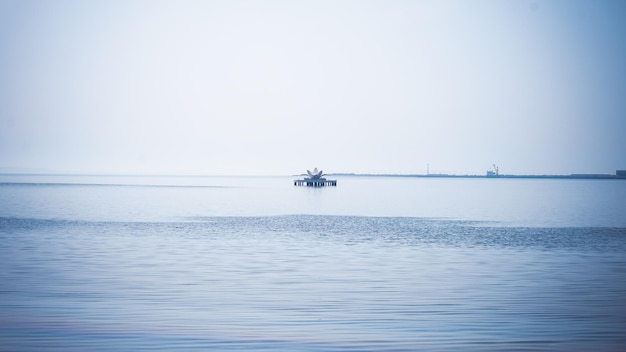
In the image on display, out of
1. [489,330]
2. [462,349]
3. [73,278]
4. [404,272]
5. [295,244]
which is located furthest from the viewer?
[295,244]

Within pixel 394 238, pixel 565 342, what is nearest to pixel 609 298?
pixel 565 342

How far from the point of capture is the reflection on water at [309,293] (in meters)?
12.7

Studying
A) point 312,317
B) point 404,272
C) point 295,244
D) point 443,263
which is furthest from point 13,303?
point 295,244

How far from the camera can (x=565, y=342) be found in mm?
12648

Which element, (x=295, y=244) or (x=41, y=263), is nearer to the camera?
(x=41, y=263)

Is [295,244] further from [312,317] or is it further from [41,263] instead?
[312,317]

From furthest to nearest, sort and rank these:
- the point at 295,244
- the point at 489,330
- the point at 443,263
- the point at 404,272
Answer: the point at 295,244 → the point at 443,263 → the point at 404,272 → the point at 489,330

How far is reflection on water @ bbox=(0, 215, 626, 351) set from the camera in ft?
41.6

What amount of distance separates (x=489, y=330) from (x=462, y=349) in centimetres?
A: 182

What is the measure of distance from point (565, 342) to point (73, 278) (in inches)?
585

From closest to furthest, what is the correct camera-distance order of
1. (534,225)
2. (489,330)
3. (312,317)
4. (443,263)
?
(489,330) → (312,317) → (443,263) → (534,225)

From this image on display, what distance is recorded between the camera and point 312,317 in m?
14.7

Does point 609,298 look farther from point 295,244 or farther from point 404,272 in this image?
point 295,244

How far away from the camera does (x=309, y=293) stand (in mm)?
17984
